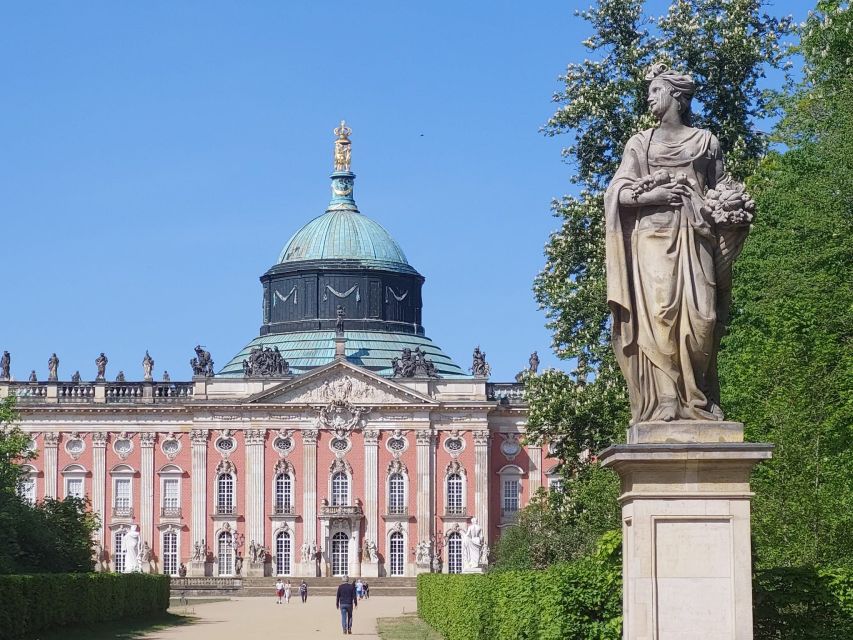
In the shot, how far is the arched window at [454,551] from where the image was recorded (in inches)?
3521

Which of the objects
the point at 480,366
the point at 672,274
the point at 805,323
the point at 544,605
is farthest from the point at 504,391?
the point at 672,274

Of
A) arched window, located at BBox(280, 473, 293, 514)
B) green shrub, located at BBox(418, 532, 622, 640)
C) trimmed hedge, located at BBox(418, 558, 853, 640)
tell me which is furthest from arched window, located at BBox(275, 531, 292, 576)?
trimmed hedge, located at BBox(418, 558, 853, 640)

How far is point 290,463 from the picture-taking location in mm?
89938

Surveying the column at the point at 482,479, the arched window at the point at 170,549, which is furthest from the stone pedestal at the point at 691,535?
the arched window at the point at 170,549

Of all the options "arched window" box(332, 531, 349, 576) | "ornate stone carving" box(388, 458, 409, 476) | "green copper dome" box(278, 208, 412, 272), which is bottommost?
"arched window" box(332, 531, 349, 576)

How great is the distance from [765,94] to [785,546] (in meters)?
18.5

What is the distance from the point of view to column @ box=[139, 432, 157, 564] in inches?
3563

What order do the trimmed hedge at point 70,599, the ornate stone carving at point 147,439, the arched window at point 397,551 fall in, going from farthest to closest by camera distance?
the ornate stone carving at point 147,439
the arched window at point 397,551
the trimmed hedge at point 70,599

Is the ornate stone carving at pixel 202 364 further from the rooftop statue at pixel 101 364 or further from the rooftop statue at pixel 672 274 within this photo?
the rooftop statue at pixel 672 274

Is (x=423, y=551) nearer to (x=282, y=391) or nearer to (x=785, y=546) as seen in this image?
(x=282, y=391)

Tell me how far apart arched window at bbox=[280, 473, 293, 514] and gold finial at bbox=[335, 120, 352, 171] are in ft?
79.2

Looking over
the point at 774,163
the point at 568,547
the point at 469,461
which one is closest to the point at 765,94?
the point at 774,163

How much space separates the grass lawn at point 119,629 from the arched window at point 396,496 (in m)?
35.3

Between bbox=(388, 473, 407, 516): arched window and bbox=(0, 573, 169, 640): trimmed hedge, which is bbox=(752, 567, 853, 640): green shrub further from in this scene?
bbox=(388, 473, 407, 516): arched window
